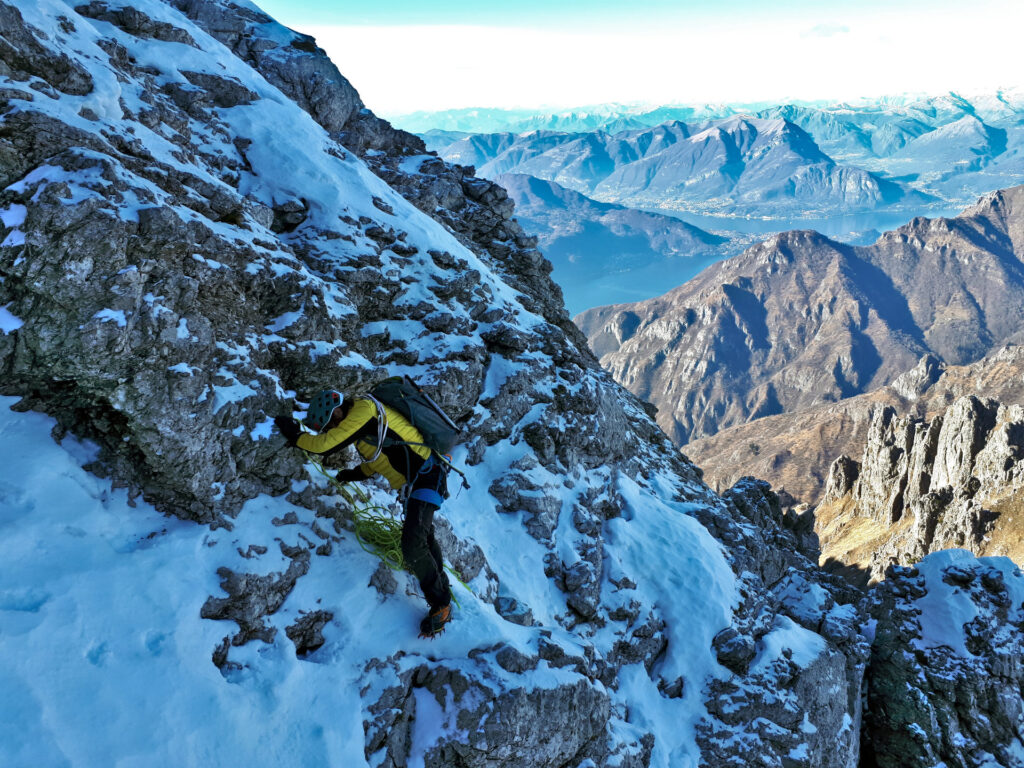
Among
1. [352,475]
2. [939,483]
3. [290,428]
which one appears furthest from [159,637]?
[939,483]

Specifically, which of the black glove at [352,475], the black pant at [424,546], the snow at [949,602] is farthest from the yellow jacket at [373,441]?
the snow at [949,602]

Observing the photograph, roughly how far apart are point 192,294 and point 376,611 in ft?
21.7

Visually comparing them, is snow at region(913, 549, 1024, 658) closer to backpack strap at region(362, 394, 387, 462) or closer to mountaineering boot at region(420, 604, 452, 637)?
mountaineering boot at region(420, 604, 452, 637)

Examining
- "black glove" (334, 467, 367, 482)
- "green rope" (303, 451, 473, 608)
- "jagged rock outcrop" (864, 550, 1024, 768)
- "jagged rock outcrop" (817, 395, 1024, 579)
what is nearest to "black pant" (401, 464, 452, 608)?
"green rope" (303, 451, 473, 608)

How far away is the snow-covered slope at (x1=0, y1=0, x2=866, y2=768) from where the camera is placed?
7.57 m

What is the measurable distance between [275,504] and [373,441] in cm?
264

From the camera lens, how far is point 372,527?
35.2 ft

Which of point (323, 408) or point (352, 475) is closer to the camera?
point (323, 408)

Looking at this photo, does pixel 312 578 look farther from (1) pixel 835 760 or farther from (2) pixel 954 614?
(2) pixel 954 614

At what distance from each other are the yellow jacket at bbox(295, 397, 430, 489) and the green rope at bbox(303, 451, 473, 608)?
1236mm

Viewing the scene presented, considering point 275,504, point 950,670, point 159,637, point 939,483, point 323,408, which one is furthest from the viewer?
point 939,483

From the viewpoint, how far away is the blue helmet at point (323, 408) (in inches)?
352

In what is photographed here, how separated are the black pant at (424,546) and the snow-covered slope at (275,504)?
706 mm

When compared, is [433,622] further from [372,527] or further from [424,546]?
[372,527]
